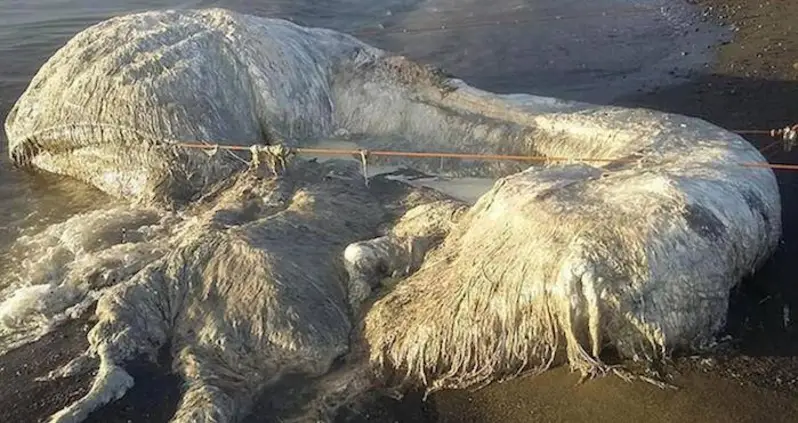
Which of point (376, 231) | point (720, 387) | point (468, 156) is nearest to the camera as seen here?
point (720, 387)

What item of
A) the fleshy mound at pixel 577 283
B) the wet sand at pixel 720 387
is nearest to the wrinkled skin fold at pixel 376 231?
the fleshy mound at pixel 577 283

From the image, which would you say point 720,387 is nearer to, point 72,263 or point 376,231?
point 376,231

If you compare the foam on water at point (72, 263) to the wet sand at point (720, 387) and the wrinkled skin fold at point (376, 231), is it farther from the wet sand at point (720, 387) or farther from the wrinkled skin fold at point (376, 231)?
the wet sand at point (720, 387)

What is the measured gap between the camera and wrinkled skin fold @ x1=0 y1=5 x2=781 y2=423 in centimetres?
530

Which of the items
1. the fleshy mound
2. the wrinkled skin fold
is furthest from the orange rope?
the fleshy mound

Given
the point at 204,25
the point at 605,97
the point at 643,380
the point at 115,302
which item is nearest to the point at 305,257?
the point at 115,302

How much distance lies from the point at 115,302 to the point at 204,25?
3.32 m

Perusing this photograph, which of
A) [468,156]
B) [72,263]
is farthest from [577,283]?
[72,263]

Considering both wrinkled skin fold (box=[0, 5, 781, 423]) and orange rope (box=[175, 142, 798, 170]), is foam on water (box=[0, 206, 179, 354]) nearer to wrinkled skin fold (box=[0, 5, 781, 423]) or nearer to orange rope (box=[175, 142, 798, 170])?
wrinkled skin fold (box=[0, 5, 781, 423])

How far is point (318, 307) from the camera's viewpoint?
5.86 m

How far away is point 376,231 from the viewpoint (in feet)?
22.3

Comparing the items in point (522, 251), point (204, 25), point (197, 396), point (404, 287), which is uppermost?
point (204, 25)

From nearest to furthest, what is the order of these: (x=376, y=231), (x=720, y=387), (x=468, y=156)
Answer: (x=720, y=387) → (x=376, y=231) → (x=468, y=156)

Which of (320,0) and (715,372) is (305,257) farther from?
(320,0)
